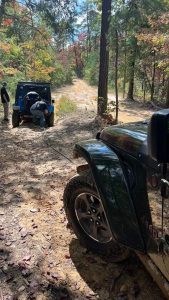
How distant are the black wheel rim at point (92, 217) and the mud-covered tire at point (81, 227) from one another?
0.03m

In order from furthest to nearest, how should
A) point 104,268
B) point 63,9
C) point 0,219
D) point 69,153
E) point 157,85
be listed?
1. point 157,85
2. point 63,9
3. point 69,153
4. point 0,219
5. point 104,268

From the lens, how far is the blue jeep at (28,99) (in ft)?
45.1

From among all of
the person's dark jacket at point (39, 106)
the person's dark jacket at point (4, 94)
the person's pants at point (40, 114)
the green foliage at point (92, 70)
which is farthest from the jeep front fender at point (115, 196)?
the green foliage at point (92, 70)

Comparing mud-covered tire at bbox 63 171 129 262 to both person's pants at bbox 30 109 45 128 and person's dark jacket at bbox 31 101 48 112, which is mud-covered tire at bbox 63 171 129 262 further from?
person's dark jacket at bbox 31 101 48 112

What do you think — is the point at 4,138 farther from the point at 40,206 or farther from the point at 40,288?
the point at 40,288

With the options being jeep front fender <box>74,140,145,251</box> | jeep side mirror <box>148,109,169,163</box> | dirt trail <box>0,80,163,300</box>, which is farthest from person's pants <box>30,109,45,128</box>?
jeep side mirror <box>148,109,169,163</box>

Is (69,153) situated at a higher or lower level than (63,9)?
lower

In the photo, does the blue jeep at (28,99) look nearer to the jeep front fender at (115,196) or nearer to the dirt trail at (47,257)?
the dirt trail at (47,257)

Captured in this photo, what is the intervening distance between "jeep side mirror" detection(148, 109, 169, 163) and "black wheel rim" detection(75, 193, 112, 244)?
1378 millimetres

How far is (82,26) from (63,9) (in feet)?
160

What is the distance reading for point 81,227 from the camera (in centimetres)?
393

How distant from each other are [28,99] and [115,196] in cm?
1116

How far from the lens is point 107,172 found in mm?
3328

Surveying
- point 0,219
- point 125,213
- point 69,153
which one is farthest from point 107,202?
point 69,153
